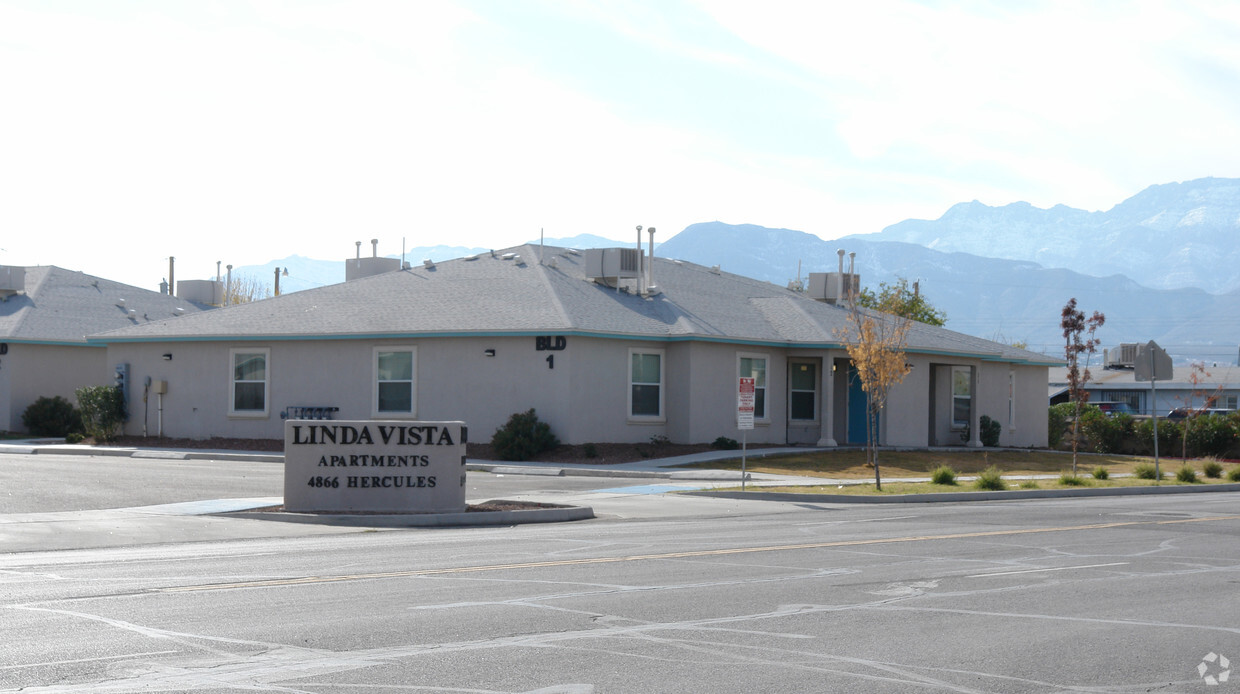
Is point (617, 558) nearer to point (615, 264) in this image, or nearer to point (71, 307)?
point (615, 264)

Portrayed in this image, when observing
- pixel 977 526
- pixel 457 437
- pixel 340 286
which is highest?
pixel 340 286

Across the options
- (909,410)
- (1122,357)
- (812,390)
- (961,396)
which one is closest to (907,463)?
(909,410)

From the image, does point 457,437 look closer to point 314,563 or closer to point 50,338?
point 314,563

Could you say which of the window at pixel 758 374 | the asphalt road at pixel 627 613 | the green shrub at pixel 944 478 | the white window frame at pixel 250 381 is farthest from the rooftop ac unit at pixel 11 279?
the green shrub at pixel 944 478

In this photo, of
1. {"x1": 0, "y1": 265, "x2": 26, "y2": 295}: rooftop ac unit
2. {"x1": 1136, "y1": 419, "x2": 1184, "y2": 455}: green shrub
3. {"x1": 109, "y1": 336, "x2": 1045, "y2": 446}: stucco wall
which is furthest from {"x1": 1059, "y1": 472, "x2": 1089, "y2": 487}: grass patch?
{"x1": 0, "y1": 265, "x2": 26, "y2": 295}: rooftop ac unit

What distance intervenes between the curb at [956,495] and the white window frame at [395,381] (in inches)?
437

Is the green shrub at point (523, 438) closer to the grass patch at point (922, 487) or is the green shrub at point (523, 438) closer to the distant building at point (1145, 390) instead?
the grass patch at point (922, 487)

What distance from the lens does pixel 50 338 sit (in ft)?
124

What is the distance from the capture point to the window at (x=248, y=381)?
108ft

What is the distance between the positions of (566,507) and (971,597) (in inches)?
339

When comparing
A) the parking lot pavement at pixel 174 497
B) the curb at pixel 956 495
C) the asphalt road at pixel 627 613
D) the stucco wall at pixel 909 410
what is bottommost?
the curb at pixel 956 495

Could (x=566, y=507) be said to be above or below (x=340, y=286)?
below

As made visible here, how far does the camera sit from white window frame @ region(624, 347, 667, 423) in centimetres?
3059

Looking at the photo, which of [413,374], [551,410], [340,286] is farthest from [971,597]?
[340,286]
